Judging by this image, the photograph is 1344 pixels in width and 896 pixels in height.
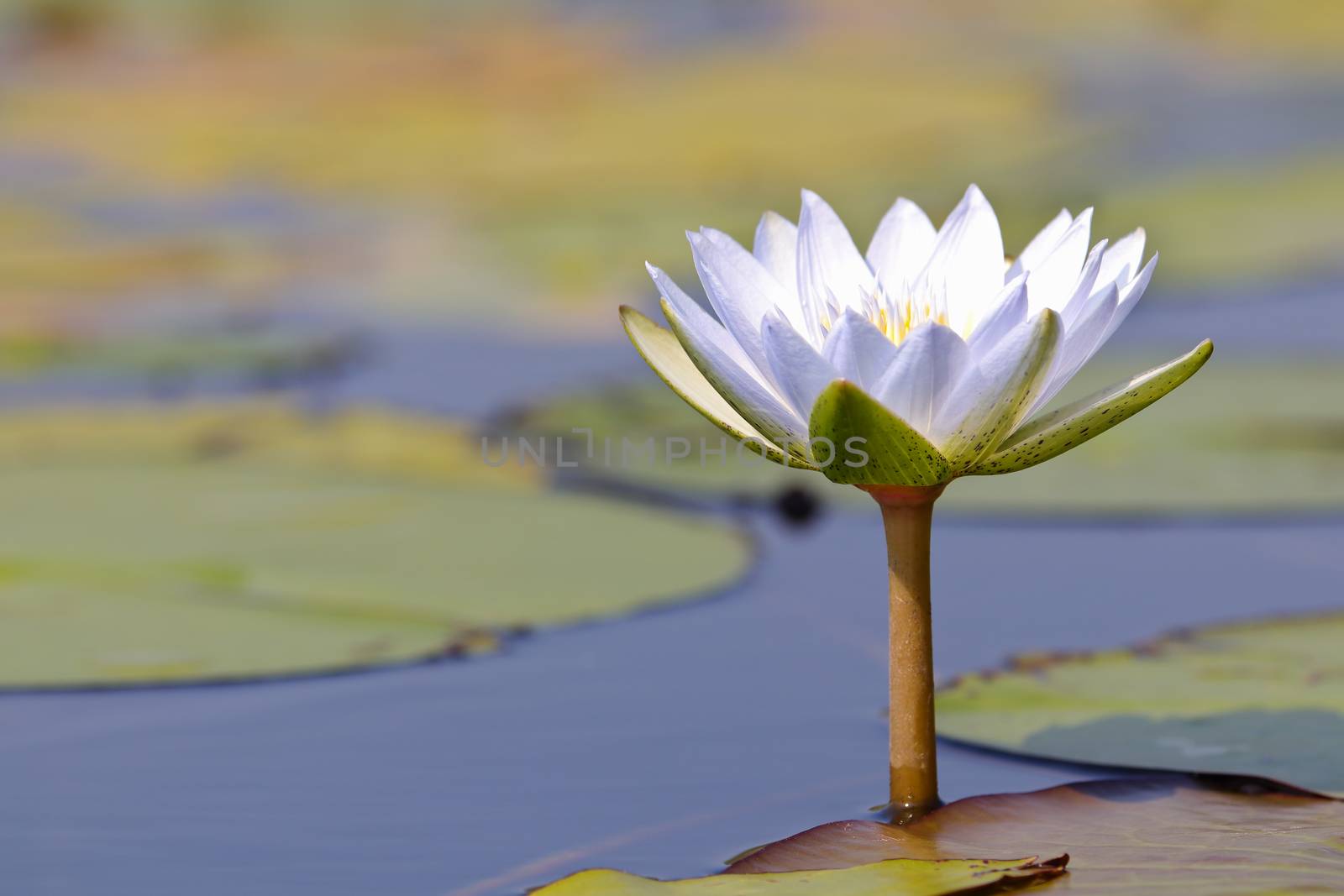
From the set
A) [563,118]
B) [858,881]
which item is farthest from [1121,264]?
[563,118]

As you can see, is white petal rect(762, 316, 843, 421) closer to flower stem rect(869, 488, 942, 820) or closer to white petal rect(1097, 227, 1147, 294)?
flower stem rect(869, 488, 942, 820)

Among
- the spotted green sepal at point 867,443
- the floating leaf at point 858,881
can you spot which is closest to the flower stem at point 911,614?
the spotted green sepal at point 867,443

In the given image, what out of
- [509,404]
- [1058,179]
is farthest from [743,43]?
[509,404]

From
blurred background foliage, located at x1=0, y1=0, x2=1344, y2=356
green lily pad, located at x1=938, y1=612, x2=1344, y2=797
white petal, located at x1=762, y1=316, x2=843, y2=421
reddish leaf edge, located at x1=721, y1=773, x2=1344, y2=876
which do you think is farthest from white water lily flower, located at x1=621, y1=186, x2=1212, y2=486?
blurred background foliage, located at x1=0, y1=0, x2=1344, y2=356

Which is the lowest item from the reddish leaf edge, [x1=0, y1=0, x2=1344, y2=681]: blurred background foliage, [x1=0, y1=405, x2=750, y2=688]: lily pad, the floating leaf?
the floating leaf

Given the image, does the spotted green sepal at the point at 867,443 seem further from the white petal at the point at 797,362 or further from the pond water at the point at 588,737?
the pond water at the point at 588,737

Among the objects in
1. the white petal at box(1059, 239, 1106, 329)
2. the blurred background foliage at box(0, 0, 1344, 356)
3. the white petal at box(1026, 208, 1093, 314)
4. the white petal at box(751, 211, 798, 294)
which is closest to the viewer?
the white petal at box(1059, 239, 1106, 329)

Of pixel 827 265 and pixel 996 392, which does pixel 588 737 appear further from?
pixel 996 392
